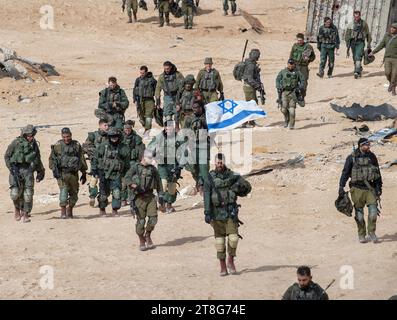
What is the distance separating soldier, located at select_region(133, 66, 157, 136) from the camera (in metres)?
22.7

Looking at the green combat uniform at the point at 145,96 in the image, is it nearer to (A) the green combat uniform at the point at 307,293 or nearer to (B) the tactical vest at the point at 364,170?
(B) the tactical vest at the point at 364,170

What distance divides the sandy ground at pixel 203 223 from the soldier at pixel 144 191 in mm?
398

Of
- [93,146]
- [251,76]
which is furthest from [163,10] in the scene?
[93,146]

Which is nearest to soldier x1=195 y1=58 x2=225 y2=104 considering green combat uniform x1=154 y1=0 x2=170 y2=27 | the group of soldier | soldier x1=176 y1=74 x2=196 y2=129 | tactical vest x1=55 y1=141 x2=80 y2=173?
soldier x1=176 y1=74 x2=196 y2=129

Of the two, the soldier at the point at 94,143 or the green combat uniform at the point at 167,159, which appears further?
the soldier at the point at 94,143

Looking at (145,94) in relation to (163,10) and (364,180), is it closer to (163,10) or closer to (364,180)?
(364,180)

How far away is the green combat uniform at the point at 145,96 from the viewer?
2269 centimetres

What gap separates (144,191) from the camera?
15.9 meters

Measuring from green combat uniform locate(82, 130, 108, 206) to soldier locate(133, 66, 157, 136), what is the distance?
409 centimetres

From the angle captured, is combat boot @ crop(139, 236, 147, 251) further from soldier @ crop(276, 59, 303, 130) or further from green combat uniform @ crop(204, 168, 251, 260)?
soldier @ crop(276, 59, 303, 130)

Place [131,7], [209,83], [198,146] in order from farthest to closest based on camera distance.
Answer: [131,7], [209,83], [198,146]

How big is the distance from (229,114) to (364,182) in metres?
7.59

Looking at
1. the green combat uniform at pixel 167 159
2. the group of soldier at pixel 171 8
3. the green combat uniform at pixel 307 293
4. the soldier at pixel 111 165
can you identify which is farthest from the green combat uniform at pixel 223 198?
the group of soldier at pixel 171 8
